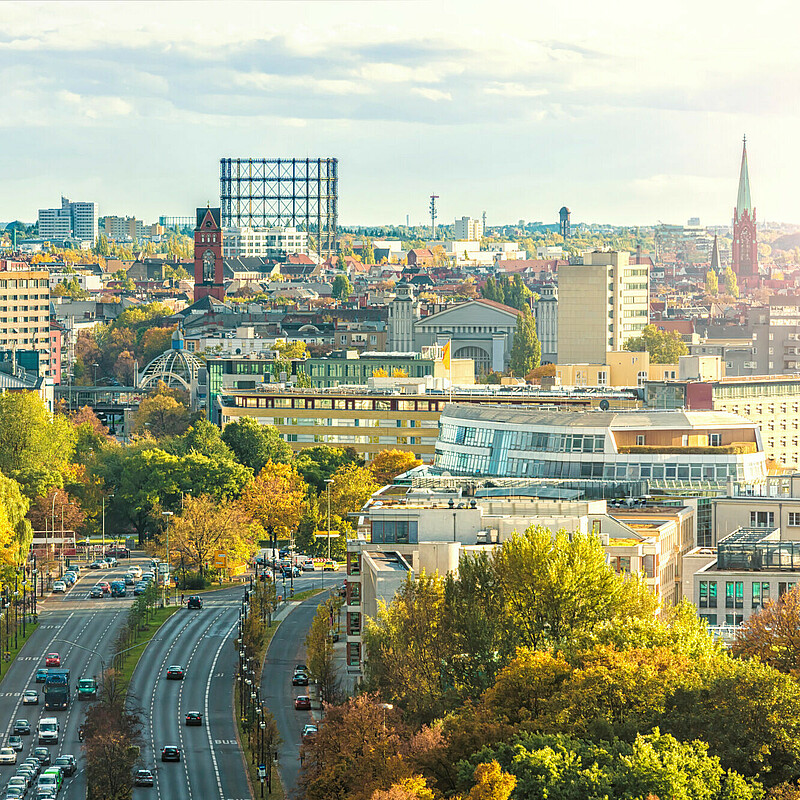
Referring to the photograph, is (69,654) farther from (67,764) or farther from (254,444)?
(254,444)

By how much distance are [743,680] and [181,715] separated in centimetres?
3793

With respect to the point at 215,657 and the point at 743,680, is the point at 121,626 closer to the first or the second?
the point at 215,657

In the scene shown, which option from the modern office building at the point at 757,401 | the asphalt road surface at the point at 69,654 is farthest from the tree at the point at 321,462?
the modern office building at the point at 757,401

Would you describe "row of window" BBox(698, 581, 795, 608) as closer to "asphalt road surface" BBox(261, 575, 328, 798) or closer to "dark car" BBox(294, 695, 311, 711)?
"asphalt road surface" BBox(261, 575, 328, 798)

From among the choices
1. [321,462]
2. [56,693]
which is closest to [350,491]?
[321,462]

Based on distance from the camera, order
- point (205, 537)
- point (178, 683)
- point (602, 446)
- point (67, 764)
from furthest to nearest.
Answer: point (205, 537), point (602, 446), point (178, 683), point (67, 764)

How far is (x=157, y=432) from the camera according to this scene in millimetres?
191500

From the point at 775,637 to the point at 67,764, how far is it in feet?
93.4

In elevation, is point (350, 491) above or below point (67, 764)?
above

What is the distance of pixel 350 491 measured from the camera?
146 m

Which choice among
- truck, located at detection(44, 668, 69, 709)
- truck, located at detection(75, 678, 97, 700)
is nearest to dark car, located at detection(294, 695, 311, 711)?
truck, located at detection(75, 678, 97, 700)

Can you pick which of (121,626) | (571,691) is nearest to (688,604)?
(571,691)

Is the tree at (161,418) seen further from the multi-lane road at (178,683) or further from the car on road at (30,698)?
the car on road at (30,698)

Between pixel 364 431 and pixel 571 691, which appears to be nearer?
pixel 571 691
